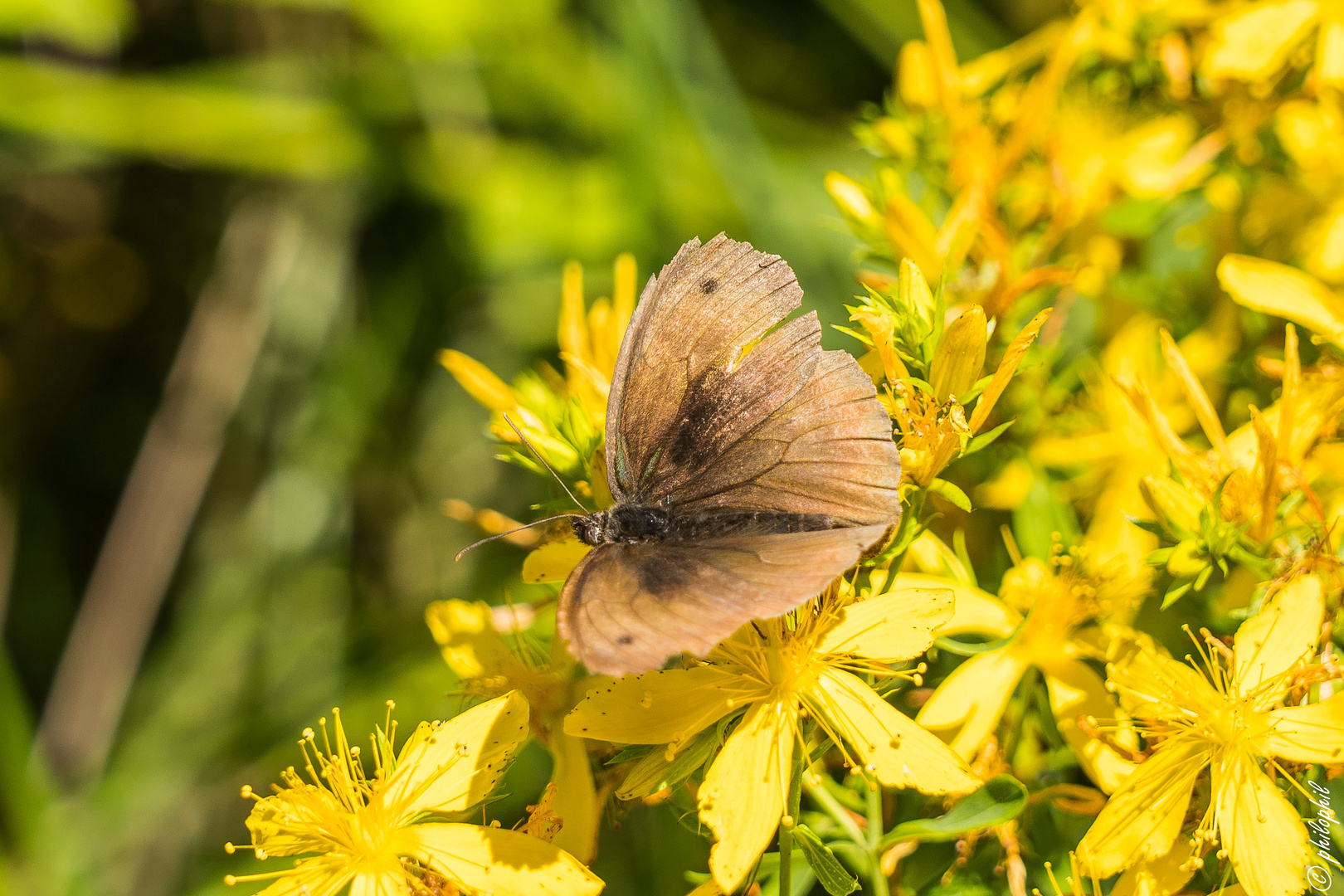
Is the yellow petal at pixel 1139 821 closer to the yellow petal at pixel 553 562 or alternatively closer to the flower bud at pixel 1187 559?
the flower bud at pixel 1187 559

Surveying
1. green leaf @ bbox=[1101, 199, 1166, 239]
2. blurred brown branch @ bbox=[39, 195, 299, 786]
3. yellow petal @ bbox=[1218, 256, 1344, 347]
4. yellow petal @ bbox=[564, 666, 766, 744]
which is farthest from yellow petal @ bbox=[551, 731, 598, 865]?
blurred brown branch @ bbox=[39, 195, 299, 786]

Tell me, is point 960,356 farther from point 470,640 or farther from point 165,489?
point 165,489

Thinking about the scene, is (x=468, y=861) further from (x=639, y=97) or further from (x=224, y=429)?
(x=224, y=429)

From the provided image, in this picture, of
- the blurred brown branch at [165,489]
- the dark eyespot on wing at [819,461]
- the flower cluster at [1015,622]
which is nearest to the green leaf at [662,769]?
the flower cluster at [1015,622]

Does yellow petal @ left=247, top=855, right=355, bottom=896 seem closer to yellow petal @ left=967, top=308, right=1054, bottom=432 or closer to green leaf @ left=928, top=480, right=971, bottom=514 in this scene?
green leaf @ left=928, top=480, right=971, bottom=514

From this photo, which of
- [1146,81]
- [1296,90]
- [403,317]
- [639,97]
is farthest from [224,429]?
[1296,90]

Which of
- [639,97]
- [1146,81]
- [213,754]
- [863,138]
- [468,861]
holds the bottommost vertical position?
[213,754]
